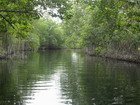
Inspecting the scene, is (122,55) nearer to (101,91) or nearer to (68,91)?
(101,91)

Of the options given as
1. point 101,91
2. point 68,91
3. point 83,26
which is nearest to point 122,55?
point 83,26

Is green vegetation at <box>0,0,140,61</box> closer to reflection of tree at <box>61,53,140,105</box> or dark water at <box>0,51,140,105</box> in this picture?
dark water at <box>0,51,140,105</box>

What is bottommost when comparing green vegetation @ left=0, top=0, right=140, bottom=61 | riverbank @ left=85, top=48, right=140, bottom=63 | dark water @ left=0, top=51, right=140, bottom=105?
dark water @ left=0, top=51, right=140, bottom=105

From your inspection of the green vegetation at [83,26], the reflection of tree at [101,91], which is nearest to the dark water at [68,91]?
the reflection of tree at [101,91]

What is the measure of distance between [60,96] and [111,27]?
42.1 metres

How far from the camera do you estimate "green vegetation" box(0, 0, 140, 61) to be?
29.2m

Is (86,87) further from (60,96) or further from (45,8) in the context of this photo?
(45,8)

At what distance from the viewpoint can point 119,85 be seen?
106 feet

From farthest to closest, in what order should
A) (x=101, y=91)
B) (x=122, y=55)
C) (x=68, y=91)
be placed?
(x=122, y=55) < (x=68, y=91) < (x=101, y=91)

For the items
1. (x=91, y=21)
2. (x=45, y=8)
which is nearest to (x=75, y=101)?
(x=45, y=8)

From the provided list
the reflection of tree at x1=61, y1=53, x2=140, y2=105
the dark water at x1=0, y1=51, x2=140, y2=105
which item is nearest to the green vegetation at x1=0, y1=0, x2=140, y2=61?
the dark water at x1=0, y1=51, x2=140, y2=105

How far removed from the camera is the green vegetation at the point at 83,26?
29.2 metres

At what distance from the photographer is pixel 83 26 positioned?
9112cm

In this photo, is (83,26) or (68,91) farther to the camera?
(83,26)
